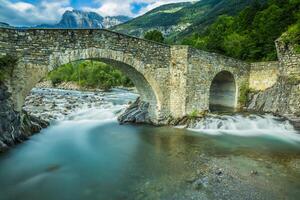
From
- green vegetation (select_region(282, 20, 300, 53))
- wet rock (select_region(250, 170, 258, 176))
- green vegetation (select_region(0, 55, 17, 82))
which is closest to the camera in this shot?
wet rock (select_region(250, 170, 258, 176))

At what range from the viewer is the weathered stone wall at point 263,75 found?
46.5ft

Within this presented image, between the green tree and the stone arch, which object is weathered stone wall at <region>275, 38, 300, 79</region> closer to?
the stone arch

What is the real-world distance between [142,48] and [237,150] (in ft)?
18.2

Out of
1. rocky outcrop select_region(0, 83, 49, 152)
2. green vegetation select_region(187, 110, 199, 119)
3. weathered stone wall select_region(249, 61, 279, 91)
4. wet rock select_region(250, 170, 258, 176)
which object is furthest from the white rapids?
rocky outcrop select_region(0, 83, 49, 152)

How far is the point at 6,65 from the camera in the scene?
23.5 ft

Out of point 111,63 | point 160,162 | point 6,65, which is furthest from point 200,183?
point 111,63

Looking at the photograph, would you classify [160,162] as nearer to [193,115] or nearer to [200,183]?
[200,183]

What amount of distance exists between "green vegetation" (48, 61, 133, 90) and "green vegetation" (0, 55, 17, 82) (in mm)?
31288

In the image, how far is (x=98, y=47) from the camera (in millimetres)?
8852

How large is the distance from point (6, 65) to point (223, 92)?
1357cm

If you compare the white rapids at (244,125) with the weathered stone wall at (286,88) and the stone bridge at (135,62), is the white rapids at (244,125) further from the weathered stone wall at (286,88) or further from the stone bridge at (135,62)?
the stone bridge at (135,62)

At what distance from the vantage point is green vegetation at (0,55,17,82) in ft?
23.1

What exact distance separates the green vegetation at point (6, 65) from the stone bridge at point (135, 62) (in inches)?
5.2

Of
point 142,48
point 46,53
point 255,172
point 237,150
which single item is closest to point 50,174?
point 46,53
